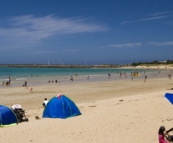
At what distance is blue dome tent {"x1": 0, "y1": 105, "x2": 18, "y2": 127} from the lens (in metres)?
12.9

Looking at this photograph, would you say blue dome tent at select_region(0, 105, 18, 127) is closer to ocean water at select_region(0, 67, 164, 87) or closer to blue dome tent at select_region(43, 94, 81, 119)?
blue dome tent at select_region(43, 94, 81, 119)

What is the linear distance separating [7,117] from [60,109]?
106 inches

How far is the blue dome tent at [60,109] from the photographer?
14250mm

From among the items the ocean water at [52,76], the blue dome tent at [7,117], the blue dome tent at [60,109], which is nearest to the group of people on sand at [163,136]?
the blue dome tent at [60,109]

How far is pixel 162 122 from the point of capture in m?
11.4

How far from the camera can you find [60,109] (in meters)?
14.4

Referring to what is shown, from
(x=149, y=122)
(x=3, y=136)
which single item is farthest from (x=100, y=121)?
(x=3, y=136)

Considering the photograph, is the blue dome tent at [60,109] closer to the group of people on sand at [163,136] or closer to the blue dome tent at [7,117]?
the blue dome tent at [7,117]

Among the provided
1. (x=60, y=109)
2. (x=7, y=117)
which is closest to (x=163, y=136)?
(x=60, y=109)

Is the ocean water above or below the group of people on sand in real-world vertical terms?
below

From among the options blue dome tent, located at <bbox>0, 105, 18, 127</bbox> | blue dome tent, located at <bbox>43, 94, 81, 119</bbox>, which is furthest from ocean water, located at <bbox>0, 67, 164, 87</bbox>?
blue dome tent, located at <bbox>0, 105, 18, 127</bbox>

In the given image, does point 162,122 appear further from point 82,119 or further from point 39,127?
point 39,127

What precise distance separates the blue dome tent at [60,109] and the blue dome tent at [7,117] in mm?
1907

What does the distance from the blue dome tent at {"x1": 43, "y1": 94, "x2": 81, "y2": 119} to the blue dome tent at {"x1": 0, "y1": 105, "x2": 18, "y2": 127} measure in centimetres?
191
